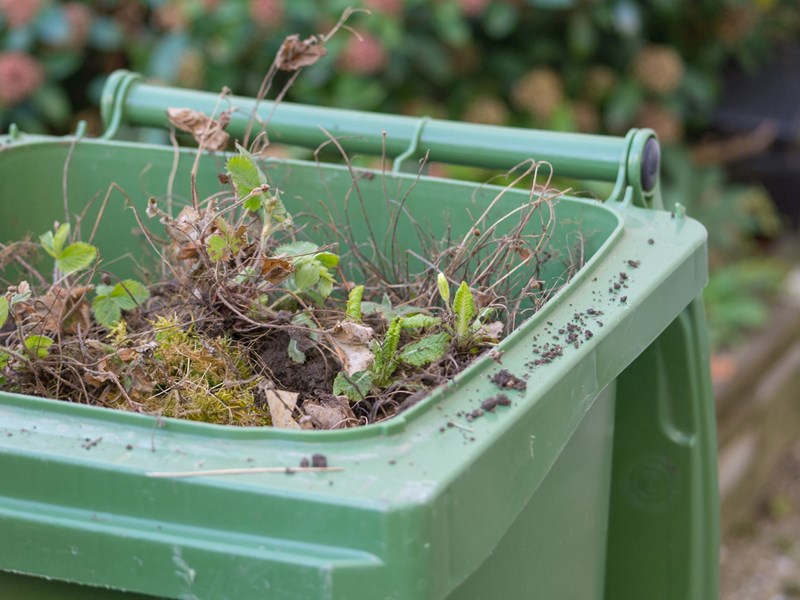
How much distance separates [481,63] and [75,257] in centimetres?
238

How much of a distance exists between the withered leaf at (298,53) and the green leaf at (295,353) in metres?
0.51

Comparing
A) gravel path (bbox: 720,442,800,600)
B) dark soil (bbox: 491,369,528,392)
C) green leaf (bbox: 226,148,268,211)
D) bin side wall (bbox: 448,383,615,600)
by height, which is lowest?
gravel path (bbox: 720,442,800,600)

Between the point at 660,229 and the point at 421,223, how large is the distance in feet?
1.21

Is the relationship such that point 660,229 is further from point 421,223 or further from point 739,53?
point 739,53

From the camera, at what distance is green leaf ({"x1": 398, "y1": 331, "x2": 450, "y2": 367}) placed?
135 centimetres

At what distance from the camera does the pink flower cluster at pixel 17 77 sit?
3082 mm

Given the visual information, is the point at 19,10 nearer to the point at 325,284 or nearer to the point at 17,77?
the point at 17,77

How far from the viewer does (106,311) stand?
158 centimetres

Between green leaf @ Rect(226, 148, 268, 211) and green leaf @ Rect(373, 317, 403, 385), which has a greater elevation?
green leaf @ Rect(226, 148, 268, 211)

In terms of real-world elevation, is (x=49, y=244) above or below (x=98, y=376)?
above

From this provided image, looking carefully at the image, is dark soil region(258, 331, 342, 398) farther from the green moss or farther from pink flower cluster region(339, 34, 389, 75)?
pink flower cluster region(339, 34, 389, 75)

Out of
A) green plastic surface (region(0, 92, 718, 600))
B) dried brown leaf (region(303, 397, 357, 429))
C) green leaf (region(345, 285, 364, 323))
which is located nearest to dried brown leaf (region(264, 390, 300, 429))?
dried brown leaf (region(303, 397, 357, 429))

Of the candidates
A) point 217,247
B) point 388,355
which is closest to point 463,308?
point 388,355

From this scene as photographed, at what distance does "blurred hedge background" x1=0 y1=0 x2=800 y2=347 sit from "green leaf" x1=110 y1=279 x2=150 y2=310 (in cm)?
156
